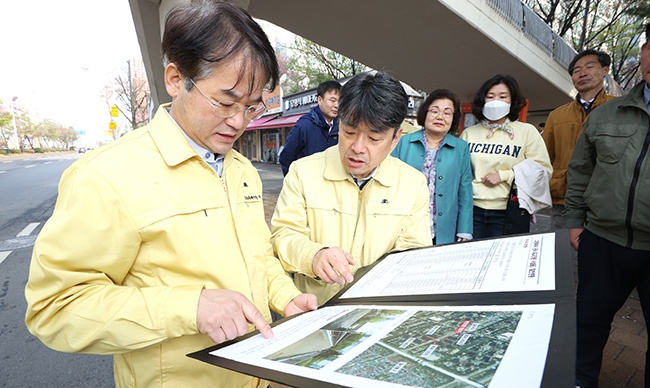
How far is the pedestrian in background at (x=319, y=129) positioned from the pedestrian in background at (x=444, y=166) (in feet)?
4.21

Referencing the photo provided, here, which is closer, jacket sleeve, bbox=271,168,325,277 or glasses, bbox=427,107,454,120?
jacket sleeve, bbox=271,168,325,277

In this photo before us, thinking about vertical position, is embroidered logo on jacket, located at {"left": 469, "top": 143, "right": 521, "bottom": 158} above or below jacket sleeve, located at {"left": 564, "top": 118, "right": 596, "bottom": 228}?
above

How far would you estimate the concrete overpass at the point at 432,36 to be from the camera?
22.6 ft

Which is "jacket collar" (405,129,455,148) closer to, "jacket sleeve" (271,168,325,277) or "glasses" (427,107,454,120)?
"glasses" (427,107,454,120)

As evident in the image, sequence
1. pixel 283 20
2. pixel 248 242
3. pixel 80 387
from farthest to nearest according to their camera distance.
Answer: pixel 283 20
pixel 80 387
pixel 248 242

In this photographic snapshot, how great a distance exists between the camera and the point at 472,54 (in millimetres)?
8273

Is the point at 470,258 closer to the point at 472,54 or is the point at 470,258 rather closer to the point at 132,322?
the point at 132,322

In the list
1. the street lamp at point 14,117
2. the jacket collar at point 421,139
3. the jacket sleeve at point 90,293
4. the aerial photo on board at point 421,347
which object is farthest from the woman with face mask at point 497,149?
the street lamp at point 14,117

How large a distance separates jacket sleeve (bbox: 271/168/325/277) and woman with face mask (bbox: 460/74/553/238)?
6.00ft

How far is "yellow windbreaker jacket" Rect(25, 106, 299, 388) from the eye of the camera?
766 millimetres

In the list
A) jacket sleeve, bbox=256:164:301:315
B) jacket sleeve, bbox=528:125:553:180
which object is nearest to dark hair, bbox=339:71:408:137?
jacket sleeve, bbox=256:164:301:315

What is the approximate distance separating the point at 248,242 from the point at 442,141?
2115 millimetres

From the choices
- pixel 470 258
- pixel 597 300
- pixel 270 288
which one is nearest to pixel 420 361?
pixel 470 258

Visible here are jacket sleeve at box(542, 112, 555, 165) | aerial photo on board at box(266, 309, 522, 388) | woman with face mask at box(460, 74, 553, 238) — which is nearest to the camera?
aerial photo on board at box(266, 309, 522, 388)
